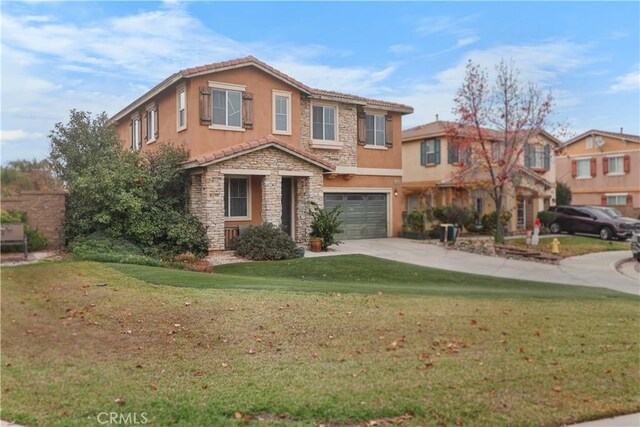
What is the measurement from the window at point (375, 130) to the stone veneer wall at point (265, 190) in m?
5.74

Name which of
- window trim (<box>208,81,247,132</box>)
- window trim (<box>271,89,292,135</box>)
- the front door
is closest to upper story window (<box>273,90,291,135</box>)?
window trim (<box>271,89,292,135</box>)

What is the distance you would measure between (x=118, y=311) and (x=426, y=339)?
12.2 feet

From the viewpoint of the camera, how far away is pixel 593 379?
5297mm

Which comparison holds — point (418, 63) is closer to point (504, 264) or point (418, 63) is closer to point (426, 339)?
point (426, 339)

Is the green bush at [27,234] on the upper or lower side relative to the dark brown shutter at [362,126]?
lower

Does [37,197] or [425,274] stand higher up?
[37,197]

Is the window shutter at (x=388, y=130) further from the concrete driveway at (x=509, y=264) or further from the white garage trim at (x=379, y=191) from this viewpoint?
the concrete driveway at (x=509, y=264)

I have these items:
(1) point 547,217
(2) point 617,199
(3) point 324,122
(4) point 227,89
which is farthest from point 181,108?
(2) point 617,199

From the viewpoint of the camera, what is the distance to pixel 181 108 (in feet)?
32.4

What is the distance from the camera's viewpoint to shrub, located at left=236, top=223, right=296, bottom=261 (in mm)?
11711

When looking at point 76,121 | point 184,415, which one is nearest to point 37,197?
point 76,121

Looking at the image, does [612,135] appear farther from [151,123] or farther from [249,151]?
[151,123]

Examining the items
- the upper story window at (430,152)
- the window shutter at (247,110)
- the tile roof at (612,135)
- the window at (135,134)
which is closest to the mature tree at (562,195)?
the tile roof at (612,135)

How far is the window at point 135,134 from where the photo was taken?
7.55m
